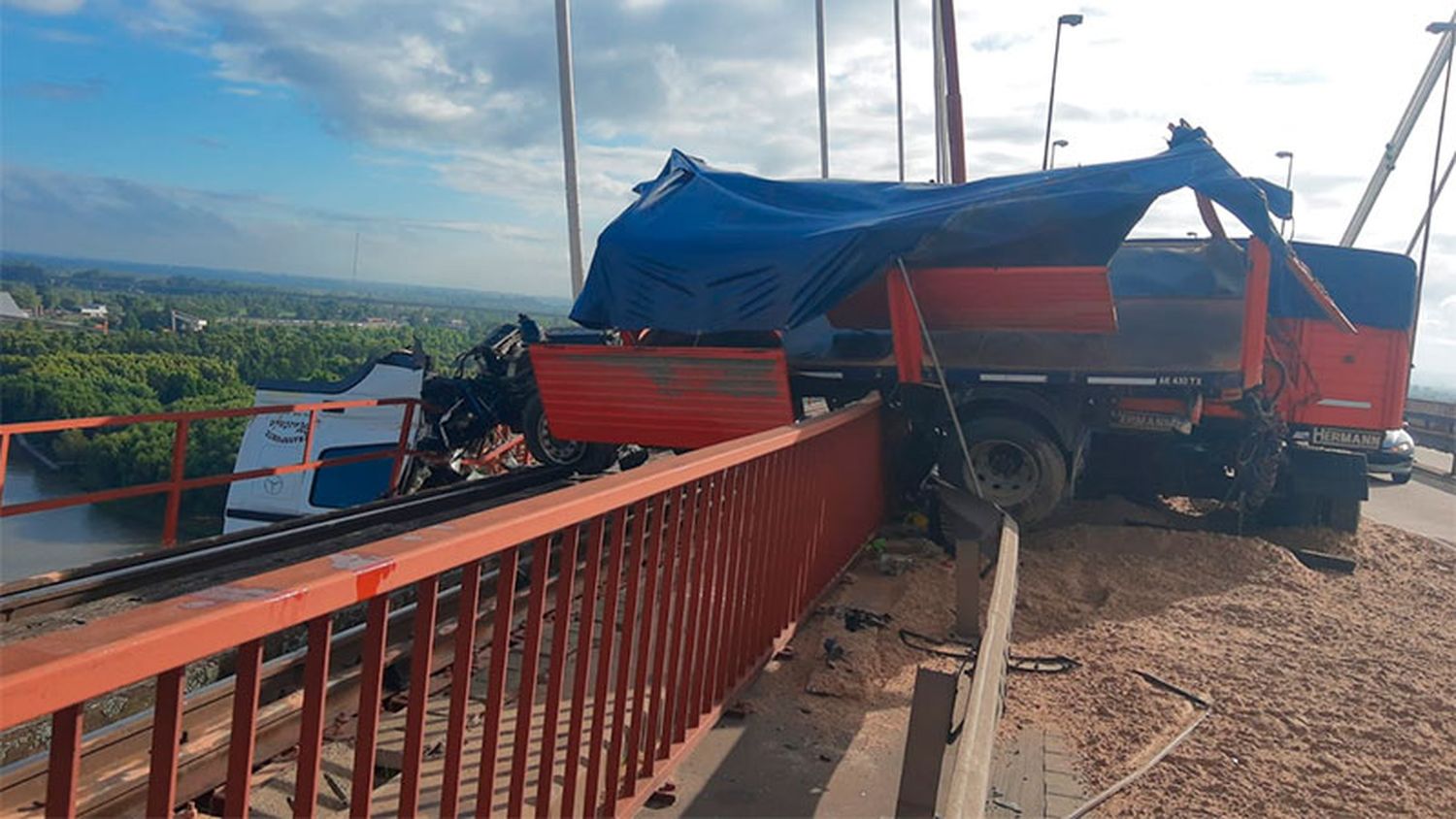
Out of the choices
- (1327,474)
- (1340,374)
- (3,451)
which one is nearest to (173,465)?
(3,451)

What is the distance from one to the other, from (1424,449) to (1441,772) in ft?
91.4

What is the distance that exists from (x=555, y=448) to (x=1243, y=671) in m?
7.19

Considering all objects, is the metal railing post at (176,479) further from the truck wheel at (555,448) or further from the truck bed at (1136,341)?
the truck bed at (1136,341)

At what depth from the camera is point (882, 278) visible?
26.5ft

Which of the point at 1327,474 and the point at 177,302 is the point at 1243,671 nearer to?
the point at 1327,474

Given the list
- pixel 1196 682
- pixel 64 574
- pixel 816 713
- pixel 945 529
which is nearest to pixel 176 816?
pixel 816 713

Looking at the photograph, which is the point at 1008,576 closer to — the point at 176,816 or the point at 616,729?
the point at 616,729

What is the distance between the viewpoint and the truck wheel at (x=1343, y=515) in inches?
354

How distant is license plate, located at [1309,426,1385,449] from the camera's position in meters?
8.93

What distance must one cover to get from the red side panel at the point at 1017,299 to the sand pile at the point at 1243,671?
1732 mm

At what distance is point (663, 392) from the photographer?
26.7 ft

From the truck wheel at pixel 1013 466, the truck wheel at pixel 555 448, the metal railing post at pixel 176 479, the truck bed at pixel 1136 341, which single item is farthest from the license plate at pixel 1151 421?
the metal railing post at pixel 176 479

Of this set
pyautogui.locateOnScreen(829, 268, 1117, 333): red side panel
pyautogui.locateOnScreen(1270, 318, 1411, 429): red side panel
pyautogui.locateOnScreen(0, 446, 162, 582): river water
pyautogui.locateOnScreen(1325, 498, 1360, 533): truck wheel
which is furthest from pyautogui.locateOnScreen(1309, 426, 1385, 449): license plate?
pyautogui.locateOnScreen(0, 446, 162, 582): river water

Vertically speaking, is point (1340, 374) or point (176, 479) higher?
point (1340, 374)
